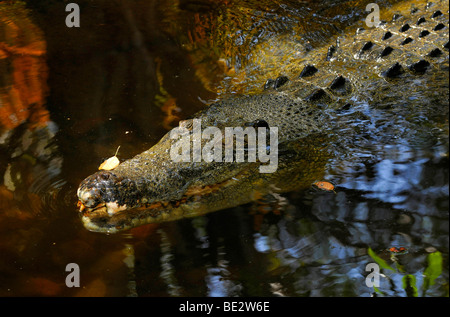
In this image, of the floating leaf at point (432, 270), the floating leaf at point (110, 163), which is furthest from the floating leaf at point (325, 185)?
the floating leaf at point (110, 163)

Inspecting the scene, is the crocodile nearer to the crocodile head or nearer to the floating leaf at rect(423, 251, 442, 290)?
the crocodile head

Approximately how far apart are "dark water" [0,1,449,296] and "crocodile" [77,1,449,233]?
0.14 m

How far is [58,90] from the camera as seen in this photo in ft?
14.1

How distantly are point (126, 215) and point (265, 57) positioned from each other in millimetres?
2984

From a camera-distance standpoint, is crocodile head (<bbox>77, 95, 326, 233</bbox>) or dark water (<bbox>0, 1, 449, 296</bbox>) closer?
dark water (<bbox>0, 1, 449, 296</bbox>)

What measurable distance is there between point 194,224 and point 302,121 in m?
1.38

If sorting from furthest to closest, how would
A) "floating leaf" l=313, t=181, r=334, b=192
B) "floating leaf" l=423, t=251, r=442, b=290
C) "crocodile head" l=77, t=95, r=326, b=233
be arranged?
1. "floating leaf" l=313, t=181, r=334, b=192
2. "crocodile head" l=77, t=95, r=326, b=233
3. "floating leaf" l=423, t=251, r=442, b=290

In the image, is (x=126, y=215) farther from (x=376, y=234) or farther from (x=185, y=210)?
(x=376, y=234)

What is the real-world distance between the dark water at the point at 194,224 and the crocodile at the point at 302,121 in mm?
137

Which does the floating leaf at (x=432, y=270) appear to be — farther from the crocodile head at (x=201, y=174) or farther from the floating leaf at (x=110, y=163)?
the floating leaf at (x=110, y=163)

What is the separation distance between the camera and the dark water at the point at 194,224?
7.61ft

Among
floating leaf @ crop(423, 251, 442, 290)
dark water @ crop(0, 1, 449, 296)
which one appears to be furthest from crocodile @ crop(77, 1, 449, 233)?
floating leaf @ crop(423, 251, 442, 290)

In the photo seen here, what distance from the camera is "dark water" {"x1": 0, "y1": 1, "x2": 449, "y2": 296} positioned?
232 cm

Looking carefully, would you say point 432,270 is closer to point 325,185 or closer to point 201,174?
point 325,185
